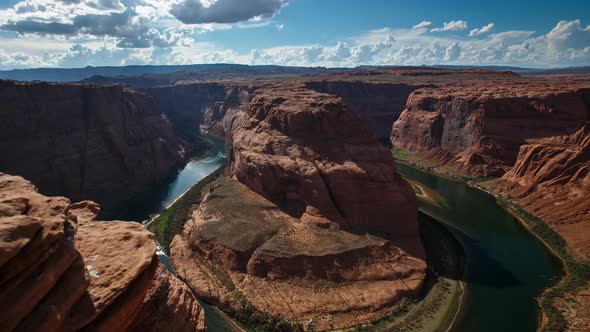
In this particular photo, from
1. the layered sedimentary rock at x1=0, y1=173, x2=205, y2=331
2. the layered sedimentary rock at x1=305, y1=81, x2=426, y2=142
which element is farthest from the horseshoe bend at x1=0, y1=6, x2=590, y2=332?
the layered sedimentary rock at x1=305, y1=81, x2=426, y2=142

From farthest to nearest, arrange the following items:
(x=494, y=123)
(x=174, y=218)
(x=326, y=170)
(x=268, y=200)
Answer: (x=494, y=123)
(x=174, y=218)
(x=268, y=200)
(x=326, y=170)

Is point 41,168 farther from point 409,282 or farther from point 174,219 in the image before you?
point 409,282

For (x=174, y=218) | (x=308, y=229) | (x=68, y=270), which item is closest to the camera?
(x=68, y=270)

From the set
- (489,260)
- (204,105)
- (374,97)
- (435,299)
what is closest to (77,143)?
(435,299)

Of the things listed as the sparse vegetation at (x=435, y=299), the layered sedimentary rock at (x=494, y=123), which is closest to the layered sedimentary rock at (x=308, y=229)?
the sparse vegetation at (x=435, y=299)

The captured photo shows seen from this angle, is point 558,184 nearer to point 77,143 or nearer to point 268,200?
point 268,200

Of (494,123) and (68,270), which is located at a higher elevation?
(68,270)

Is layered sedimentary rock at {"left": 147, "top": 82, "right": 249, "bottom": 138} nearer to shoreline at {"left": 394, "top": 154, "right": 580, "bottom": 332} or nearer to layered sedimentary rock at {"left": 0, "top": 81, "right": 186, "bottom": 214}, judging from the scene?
layered sedimentary rock at {"left": 0, "top": 81, "right": 186, "bottom": 214}
